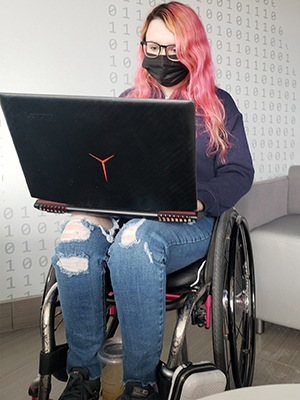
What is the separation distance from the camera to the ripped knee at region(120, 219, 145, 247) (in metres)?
0.87

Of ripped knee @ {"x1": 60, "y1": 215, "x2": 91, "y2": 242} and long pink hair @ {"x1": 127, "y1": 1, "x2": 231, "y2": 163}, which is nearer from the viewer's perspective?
ripped knee @ {"x1": 60, "y1": 215, "x2": 91, "y2": 242}

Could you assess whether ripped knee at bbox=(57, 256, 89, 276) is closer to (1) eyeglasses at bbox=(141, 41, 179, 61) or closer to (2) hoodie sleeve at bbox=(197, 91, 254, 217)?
(2) hoodie sleeve at bbox=(197, 91, 254, 217)

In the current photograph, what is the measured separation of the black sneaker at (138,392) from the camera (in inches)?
32.1

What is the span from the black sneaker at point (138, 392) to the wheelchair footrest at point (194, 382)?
1.7 inches

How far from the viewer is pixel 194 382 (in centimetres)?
79

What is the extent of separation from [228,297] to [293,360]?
0.59m

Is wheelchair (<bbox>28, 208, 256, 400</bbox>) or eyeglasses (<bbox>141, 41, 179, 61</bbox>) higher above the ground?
eyeglasses (<bbox>141, 41, 179, 61</bbox>)

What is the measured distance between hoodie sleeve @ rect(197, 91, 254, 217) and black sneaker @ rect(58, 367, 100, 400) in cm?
47

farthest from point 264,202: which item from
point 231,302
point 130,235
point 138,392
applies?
point 138,392

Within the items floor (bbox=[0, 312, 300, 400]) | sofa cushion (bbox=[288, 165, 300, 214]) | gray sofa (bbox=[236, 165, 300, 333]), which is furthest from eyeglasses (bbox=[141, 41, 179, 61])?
sofa cushion (bbox=[288, 165, 300, 214])

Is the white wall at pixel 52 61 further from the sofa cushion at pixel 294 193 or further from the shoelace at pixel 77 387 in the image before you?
the shoelace at pixel 77 387

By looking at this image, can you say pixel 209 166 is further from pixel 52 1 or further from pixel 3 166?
pixel 52 1

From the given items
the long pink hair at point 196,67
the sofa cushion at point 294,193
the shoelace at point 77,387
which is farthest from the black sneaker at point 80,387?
the sofa cushion at point 294,193

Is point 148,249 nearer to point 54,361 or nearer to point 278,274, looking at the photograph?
point 54,361
